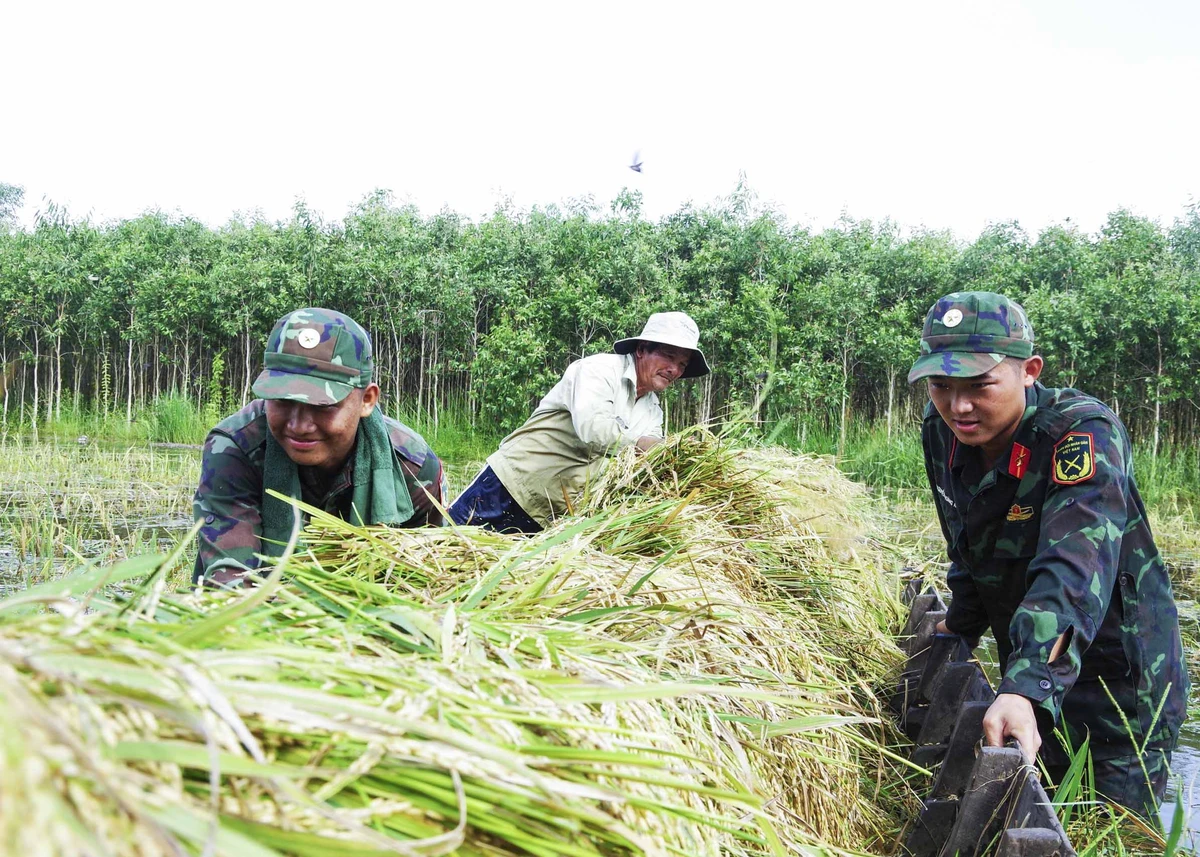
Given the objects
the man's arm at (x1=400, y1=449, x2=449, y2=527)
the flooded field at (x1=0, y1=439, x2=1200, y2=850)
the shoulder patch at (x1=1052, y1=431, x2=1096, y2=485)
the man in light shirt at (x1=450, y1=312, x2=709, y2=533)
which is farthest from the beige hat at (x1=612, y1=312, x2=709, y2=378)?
the flooded field at (x1=0, y1=439, x2=1200, y2=850)

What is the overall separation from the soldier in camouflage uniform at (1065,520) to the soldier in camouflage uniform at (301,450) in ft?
4.97

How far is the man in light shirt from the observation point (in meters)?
3.96

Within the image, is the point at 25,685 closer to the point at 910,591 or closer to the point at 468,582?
the point at 468,582

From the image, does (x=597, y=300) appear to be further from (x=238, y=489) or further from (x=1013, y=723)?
(x=1013, y=723)

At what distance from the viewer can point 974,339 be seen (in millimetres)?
2262

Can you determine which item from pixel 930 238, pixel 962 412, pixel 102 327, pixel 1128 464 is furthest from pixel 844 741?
pixel 930 238

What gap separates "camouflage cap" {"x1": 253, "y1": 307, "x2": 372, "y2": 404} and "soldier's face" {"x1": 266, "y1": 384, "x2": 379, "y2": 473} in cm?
4

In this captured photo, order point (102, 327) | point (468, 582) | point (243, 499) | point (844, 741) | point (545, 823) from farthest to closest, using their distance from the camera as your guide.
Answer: point (102, 327)
point (243, 499)
point (844, 741)
point (468, 582)
point (545, 823)

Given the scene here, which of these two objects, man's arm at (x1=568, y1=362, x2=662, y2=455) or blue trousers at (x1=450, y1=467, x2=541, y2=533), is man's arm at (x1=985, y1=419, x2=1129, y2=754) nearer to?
man's arm at (x1=568, y1=362, x2=662, y2=455)

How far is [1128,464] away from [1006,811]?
1.12 metres

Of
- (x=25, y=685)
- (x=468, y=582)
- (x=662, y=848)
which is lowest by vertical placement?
(x=662, y=848)

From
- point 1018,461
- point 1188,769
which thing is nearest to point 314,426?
point 1018,461

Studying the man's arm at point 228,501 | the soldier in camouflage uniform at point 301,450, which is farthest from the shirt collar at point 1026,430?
the man's arm at point 228,501

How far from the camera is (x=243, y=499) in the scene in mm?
2475
